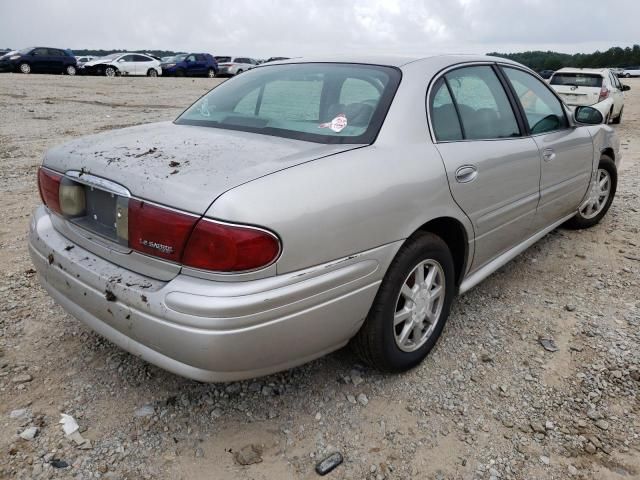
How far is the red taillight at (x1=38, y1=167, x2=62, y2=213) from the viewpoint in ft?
7.72

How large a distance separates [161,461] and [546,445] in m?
1.56

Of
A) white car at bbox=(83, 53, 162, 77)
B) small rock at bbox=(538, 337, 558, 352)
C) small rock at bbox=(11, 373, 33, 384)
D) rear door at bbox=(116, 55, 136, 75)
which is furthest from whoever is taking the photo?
rear door at bbox=(116, 55, 136, 75)

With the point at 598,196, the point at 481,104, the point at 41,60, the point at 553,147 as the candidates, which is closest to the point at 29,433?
the point at 481,104

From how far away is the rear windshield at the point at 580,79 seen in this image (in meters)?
11.5

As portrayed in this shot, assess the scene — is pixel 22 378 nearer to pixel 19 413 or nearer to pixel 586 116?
pixel 19 413

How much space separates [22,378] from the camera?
2535mm

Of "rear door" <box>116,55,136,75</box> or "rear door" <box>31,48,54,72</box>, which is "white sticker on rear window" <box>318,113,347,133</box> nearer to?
"rear door" <box>116,55,136,75</box>

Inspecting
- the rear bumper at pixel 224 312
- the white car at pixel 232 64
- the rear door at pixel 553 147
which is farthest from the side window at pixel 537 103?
the white car at pixel 232 64

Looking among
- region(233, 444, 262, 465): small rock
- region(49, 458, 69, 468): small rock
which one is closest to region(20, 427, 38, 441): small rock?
region(49, 458, 69, 468): small rock

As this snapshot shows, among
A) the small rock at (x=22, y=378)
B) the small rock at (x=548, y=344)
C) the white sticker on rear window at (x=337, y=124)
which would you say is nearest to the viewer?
the white sticker on rear window at (x=337, y=124)

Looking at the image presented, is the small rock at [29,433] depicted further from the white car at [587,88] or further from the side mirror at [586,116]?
the white car at [587,88]

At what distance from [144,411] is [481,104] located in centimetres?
239

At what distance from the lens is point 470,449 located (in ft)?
7.07

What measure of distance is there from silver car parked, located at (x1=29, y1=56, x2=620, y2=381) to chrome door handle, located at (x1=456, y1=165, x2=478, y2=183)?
0.04ft
